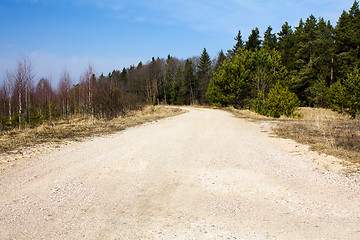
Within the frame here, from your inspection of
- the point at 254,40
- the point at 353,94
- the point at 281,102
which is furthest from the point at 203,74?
the point at 353,94

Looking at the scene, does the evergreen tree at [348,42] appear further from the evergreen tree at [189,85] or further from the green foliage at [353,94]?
the evergreen tree at [189,85]

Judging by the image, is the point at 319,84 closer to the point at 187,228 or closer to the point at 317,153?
the point at 317,153

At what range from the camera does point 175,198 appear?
12.2ft

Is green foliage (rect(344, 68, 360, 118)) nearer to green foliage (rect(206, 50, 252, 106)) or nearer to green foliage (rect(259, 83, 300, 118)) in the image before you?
green foliage (rect(259, 83, 300, 118))

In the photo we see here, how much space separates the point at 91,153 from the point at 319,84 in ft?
109

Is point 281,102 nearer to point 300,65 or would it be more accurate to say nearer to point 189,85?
point 300,65

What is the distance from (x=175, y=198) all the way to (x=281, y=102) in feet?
57.8

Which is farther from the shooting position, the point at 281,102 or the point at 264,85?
the point at 264,85

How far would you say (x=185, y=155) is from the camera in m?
6.55

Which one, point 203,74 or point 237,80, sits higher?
point 203,74

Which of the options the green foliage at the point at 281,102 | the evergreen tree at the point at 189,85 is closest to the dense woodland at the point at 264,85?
the green foliage at the point at 281,102

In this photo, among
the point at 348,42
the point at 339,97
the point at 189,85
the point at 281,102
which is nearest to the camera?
the point at 281,102

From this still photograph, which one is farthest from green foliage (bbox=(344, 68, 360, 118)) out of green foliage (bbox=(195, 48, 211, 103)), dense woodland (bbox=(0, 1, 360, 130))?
green foliage (bbox=(195, 48, 211, 103))

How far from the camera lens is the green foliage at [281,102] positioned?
18.5m
